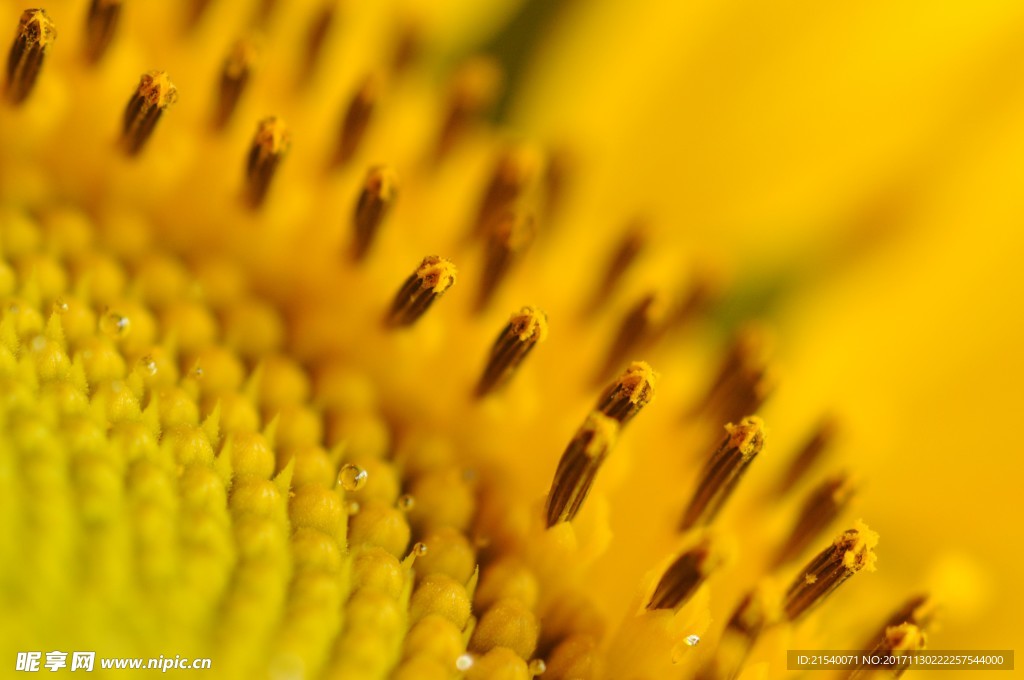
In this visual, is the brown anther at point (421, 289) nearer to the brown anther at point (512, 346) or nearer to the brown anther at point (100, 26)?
the brown anther at point (512, 346)

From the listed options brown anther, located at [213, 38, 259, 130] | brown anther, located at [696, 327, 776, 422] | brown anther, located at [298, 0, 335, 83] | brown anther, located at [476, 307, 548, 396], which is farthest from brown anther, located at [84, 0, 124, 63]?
brown anther, located at [696, 327, 776, 422]

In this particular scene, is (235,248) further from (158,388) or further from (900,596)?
(900,596)


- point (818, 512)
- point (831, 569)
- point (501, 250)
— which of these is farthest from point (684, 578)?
point (501, 250)

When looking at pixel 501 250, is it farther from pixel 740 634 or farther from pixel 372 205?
pixel 740 634

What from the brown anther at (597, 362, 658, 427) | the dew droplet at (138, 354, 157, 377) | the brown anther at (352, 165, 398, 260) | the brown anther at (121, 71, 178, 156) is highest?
the brown anther at (121, 71, 178, 156)

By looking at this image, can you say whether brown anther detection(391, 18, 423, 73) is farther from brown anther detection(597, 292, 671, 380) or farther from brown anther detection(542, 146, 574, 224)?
brown anther detection(597, 292, 671, 380)

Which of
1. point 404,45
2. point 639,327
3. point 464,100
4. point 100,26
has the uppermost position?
point 404,45
